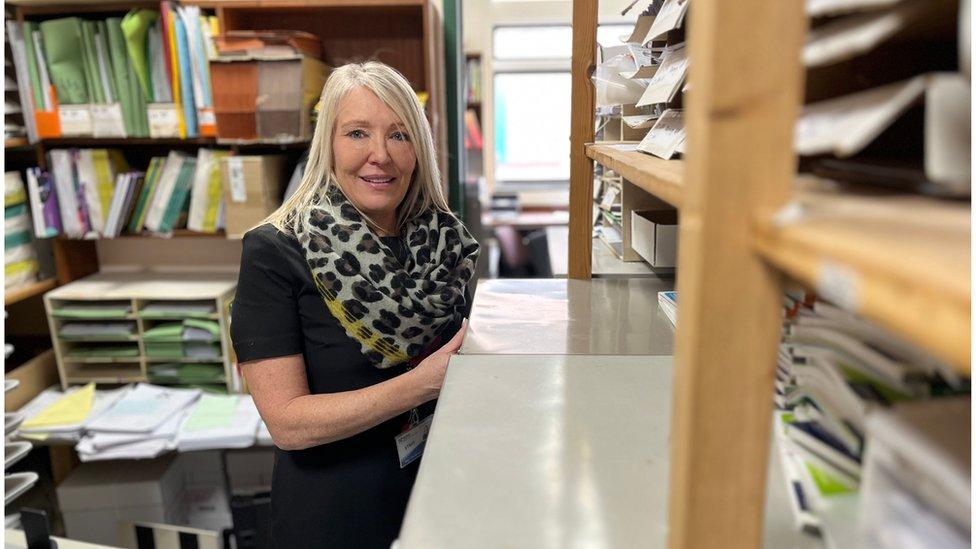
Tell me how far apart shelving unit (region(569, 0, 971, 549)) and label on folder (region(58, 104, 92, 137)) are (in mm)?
2390

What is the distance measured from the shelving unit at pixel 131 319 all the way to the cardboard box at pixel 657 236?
151cm

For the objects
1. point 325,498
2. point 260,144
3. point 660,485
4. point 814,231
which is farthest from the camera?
point 260,144

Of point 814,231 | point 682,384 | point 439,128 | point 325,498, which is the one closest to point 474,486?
point 682,384

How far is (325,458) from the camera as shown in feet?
3.92

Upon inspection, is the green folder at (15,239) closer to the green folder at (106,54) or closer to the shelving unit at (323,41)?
the shelving unit at (323,41)

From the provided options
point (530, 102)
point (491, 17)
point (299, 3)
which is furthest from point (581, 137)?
point (530, 102)

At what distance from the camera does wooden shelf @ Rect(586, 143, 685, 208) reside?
0.51 m

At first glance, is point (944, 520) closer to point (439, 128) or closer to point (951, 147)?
point (951, 147)

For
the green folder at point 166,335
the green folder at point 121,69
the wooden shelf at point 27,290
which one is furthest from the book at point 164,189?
the wooden shelf at point 27,290

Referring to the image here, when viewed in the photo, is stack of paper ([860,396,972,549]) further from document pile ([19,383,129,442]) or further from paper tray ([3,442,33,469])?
document pile ([19,383,129,442])

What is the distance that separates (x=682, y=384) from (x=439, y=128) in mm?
2127

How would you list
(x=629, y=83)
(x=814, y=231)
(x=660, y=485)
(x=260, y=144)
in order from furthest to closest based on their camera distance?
1. (x=260, y=144)
2. (x=629, y=83)
3. (x=660, y=485)
4. (x=814, y=231)

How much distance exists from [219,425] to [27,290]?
89 centimetres

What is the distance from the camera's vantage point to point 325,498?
3.90 feet
